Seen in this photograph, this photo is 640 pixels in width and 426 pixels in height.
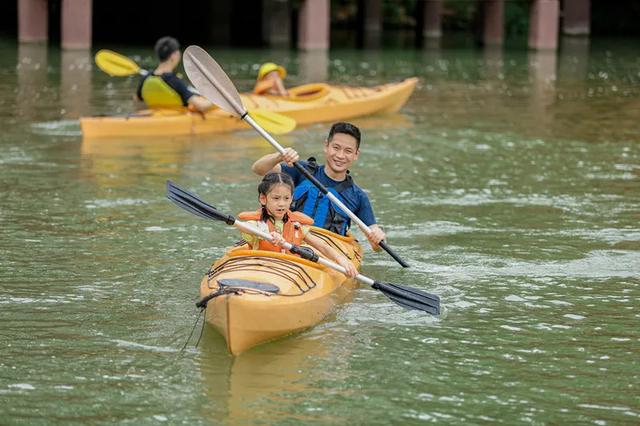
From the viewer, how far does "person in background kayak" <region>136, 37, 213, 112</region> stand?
12898mm

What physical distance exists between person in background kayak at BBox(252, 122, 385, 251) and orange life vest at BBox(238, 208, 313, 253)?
1.78 ft

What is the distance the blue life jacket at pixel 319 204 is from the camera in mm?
7652

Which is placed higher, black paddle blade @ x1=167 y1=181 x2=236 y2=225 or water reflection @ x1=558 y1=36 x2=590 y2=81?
black paddle blade @ x1=167 y1=181 x2=236 y2=225

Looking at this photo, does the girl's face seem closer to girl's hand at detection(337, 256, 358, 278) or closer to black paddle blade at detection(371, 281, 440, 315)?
girl's hand at detection(337, 256, 358, 278)

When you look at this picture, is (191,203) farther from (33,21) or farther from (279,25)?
(279,25)

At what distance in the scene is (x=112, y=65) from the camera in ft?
46.7

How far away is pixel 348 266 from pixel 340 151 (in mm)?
781

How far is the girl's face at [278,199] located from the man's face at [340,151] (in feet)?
2.32

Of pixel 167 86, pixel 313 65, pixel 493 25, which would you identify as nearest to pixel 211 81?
pixel 167 86

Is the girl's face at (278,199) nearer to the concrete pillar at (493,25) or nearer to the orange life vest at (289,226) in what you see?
the orange life vest at (289,226)

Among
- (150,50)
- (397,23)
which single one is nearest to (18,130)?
(150,50)

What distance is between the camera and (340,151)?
24.6ft

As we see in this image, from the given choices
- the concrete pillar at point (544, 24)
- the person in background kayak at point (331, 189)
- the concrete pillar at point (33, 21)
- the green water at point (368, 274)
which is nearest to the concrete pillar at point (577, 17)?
the concrete pillar at point (544, 24)

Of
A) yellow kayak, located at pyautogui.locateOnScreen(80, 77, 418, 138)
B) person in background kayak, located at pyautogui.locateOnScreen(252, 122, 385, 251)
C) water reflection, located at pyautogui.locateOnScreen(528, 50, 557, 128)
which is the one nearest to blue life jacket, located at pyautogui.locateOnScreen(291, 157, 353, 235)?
person in background kayak, located at pyautogui.locateOnScreen(252, 122, 385, 251)
